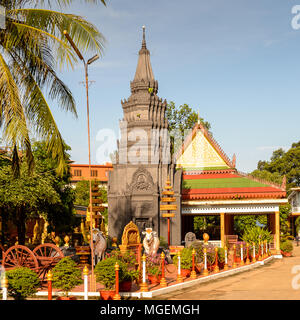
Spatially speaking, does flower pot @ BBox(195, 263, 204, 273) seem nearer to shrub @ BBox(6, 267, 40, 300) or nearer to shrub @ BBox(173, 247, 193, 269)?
shrub @ BBox(173, 247, 193, 269)

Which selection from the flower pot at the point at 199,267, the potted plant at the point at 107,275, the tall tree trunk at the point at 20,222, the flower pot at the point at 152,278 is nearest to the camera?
the potted plant at the point at 107,275

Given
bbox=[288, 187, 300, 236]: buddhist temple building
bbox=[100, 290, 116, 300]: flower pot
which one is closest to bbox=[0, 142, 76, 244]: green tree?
bbox=[100, 290, 116, 300]: flower pot

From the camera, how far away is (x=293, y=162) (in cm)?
6769

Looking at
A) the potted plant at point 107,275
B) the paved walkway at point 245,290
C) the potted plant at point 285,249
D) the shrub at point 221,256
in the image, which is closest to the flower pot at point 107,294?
the potted plant at point 107,275

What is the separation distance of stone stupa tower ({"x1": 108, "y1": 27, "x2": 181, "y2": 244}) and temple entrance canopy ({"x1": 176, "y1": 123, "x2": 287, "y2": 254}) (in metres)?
2.47

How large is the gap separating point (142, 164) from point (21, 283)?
20.8 m

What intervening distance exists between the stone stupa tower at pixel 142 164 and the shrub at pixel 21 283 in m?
19.3

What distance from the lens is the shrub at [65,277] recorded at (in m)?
10.7

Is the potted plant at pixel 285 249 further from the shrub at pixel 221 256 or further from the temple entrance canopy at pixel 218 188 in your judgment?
the shrub at pixel 221 256

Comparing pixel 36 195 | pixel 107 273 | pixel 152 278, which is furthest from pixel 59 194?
pixel 107 273

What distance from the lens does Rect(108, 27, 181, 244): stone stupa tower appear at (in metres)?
30.0

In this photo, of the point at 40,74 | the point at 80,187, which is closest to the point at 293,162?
the point at 80,187

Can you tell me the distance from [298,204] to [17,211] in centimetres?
3979
